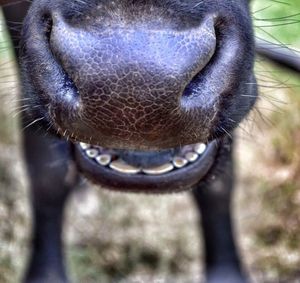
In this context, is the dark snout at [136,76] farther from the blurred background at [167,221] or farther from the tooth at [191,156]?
the blurred background at [167,221]

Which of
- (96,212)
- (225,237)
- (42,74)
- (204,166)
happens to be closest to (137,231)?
(96,212)

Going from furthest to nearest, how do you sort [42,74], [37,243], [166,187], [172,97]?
[37,243]
[166,187]
[42,74]
[172,97]

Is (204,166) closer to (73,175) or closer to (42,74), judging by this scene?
(42,74)

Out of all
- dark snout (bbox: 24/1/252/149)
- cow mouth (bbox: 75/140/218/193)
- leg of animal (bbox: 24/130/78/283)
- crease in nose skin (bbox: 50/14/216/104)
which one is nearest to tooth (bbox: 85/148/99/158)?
cow mouth (bbox: 75/140/218/193)

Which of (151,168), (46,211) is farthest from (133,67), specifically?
(46,211)

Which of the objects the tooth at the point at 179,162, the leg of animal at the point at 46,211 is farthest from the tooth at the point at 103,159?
the leg of animal at the point at 46,211
